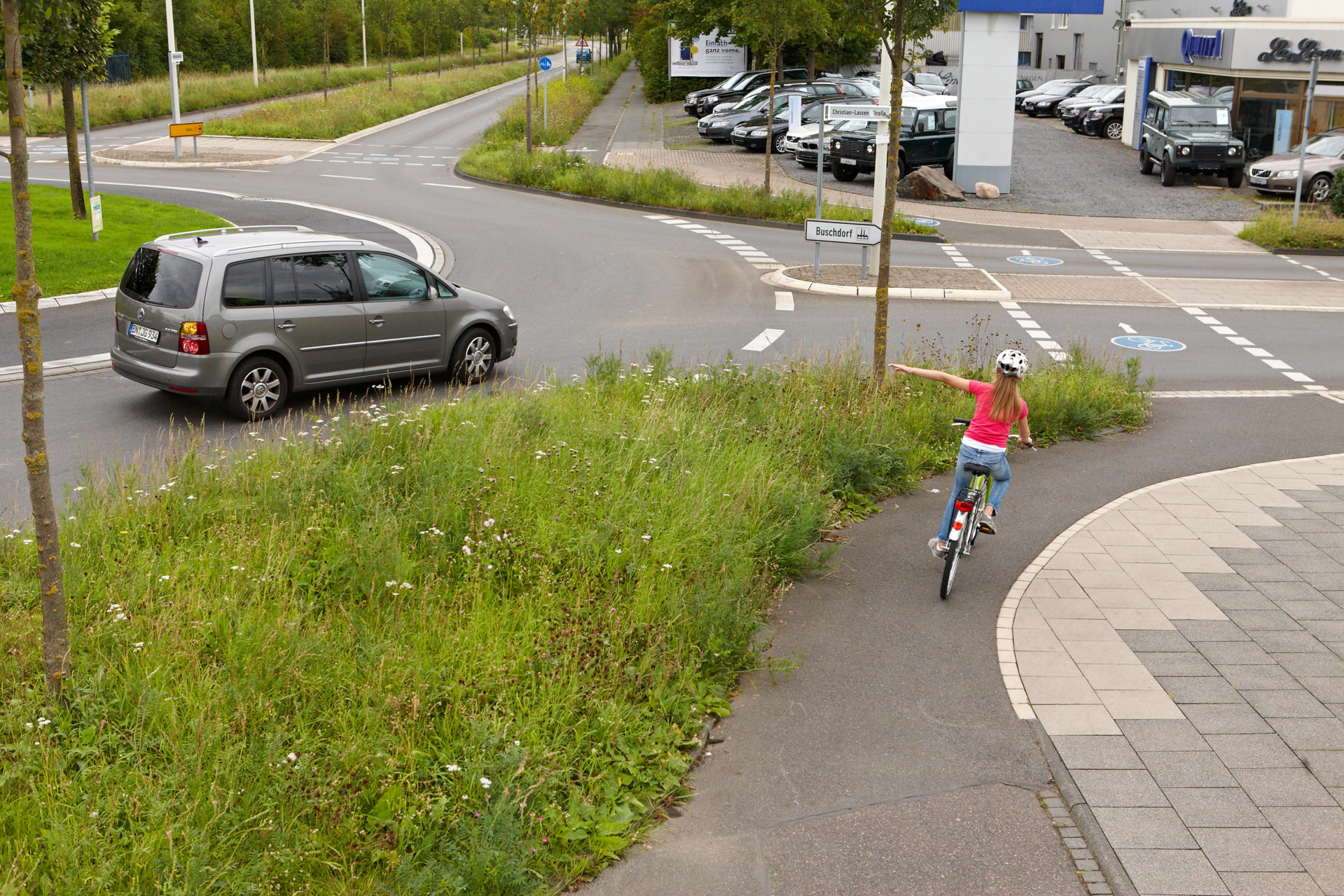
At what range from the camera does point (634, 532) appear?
25.4 ft

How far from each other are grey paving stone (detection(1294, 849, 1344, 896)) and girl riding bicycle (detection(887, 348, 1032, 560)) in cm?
328

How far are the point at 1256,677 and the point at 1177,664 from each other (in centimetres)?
42

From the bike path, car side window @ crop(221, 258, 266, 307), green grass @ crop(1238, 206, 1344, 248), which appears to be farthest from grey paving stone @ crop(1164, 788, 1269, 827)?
green grass @ crop(1238, 206, 1344, 248)

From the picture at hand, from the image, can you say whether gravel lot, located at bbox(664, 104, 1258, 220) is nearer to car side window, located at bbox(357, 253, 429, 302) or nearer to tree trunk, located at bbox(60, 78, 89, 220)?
tree trunk, located at bbox(60, 78, 89, 220)

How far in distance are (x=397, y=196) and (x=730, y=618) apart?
954 inches

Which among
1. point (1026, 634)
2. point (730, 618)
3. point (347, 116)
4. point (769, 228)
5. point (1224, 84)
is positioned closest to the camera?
point (730, 618)

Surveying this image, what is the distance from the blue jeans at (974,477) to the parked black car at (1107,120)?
39.5 meters

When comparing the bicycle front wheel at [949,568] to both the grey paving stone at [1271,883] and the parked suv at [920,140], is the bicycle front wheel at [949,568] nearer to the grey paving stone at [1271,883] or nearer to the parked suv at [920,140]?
the grey paving stone at [1271,883]

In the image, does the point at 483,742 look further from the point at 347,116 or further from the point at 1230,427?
the point at 347,116

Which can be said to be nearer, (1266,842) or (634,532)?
(1266,842)

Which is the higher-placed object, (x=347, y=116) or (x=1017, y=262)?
(x=347, y=116)

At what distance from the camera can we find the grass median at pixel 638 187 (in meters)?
26.7

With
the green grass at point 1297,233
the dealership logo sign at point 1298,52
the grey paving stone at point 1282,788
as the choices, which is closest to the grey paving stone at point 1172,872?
the grey paving stone at point 1282,788

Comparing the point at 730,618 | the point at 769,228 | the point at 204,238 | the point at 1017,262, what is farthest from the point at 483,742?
the point at 769,228
